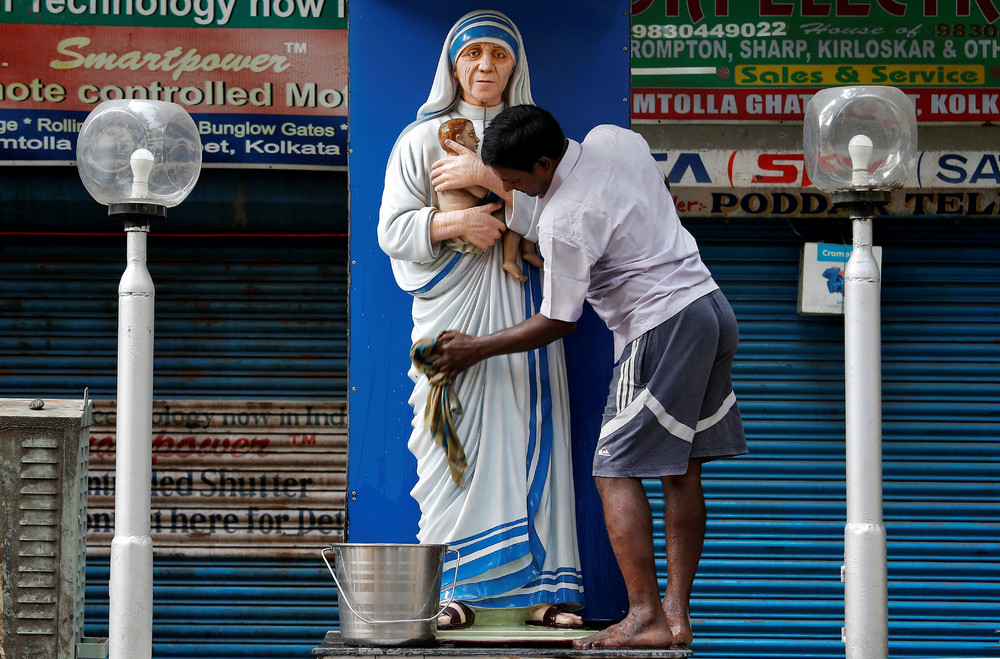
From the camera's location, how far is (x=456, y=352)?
177 inches

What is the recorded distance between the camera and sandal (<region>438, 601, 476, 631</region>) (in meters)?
4.38

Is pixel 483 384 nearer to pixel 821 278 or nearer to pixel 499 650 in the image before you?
pixel 499 650

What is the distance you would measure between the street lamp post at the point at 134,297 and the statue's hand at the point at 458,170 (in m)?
0.91

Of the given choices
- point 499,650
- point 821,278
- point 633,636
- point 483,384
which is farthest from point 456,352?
point 821,278

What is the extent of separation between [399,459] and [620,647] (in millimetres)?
1219

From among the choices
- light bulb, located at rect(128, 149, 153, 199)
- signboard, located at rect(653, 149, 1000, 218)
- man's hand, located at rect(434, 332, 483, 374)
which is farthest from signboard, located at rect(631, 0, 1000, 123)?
light bulb, located at rect(128, 149, 153, 199)

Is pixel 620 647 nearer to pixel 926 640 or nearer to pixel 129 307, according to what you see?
pixel 129 307

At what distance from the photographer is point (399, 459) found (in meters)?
4.73

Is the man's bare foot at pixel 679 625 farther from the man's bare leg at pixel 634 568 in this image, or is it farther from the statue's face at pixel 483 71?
the statue's face at pixel 483 71

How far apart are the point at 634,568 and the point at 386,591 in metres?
0.81

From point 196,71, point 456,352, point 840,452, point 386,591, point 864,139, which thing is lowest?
point 386,591

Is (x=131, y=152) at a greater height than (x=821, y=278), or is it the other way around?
(x=131, y=152)

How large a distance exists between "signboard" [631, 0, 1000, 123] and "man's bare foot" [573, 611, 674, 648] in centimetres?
394

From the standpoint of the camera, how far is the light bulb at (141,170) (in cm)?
414
